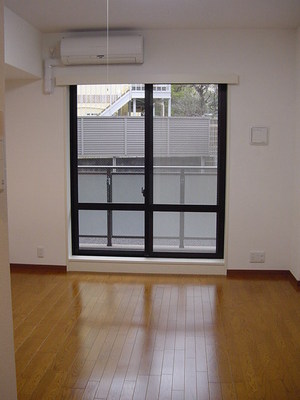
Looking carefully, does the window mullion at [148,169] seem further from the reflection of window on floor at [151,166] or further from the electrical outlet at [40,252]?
the electrical outlet at [40,252]

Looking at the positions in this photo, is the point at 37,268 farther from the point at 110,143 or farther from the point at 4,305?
the point at 4,305

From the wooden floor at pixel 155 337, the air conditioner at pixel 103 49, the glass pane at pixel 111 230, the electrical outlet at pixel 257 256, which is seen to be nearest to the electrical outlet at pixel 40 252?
the wooden floor at pixel 155 337

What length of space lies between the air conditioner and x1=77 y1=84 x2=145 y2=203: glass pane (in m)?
0.38

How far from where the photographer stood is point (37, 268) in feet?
17.8

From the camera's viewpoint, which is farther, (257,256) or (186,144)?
(186,144)

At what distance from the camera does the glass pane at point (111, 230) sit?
5.48 meters

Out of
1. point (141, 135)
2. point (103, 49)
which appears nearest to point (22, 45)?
point (103, 49)

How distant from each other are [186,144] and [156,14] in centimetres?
152

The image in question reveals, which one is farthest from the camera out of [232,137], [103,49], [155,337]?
[232,137]

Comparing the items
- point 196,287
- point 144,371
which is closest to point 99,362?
point 144,371

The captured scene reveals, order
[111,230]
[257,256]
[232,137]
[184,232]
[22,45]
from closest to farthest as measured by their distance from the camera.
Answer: [22,45], [232,137], [257,256], [184,232], [111,230]

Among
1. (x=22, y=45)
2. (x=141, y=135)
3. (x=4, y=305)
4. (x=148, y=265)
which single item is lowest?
(x=148, y=265)

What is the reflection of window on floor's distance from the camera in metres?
5.28

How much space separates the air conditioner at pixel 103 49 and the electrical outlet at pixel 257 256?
2.52 metres
